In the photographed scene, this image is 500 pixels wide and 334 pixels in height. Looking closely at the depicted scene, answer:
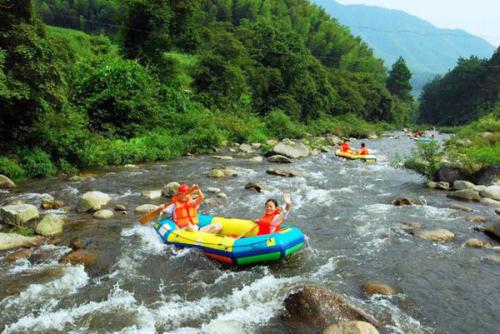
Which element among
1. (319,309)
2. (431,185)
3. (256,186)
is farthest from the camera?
(431,185)

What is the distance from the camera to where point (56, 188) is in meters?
12.0

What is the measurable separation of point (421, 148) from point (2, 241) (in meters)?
13.1

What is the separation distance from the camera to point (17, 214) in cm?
881

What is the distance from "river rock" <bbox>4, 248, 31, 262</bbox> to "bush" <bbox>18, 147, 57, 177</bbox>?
21.5ft

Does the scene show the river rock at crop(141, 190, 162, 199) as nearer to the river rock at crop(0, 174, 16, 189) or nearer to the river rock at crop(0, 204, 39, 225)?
the river rock at crop(0, 204, 39, 225)

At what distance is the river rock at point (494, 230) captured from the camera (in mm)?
8543

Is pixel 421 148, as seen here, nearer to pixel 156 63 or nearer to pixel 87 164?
pixel 87 164

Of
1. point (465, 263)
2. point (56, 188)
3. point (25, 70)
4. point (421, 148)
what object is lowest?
point (56, 188)

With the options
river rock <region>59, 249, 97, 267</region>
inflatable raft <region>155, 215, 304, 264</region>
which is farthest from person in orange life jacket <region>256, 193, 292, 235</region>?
river rock <region>59, 249, 97, 267</region>

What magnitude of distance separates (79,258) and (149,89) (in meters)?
14.6

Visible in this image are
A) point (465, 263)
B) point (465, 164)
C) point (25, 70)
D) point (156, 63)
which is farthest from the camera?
point (156, 63)

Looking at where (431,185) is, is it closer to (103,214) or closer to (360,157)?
(360,157)

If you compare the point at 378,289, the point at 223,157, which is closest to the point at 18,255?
the point at 378,289

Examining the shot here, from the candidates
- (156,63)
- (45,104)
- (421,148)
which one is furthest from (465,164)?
(156,63)
